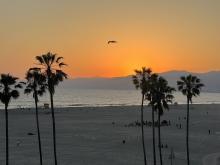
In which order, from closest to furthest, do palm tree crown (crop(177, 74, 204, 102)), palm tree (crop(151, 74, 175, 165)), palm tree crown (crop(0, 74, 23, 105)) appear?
→ 1. palm tree crown (crop(0, 74, 23, 105))
2. palm tree (crop(151, 74, 175, 165))
3. palm tree crown (crop(177, 74, 204, 102))

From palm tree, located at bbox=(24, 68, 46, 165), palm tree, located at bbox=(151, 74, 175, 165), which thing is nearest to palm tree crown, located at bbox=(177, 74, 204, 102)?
palm tree, located at bbox=(151, 74, 175, 165)

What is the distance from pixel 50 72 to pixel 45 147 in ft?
103

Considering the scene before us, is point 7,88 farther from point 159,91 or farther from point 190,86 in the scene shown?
point 190,86

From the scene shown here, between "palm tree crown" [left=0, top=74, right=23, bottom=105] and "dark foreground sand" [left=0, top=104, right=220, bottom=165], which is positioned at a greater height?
"palm tree crown" [left=0, top=74, right=23, bottom=105]

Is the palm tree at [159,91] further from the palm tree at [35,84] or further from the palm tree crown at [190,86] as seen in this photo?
the palm tree at [35,84]

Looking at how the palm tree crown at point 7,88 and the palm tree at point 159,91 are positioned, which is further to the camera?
the palm tree at point 159,91

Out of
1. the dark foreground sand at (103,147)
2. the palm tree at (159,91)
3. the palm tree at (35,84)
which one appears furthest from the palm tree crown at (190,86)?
the palm tree at (35,84)

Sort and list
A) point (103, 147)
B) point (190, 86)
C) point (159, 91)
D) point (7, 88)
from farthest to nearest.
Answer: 1. point (103, 147)
2. point (190, 86)
3. point (159, 91)
4. point (7, 88)

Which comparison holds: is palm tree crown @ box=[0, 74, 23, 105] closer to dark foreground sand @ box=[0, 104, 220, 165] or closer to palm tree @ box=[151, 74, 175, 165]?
palm tree @ box=[151, 74, 175, 165]

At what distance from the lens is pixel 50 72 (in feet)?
134

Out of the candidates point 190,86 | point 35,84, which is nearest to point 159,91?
point 190,86

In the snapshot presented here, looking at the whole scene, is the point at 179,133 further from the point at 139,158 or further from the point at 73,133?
the point at 139,158

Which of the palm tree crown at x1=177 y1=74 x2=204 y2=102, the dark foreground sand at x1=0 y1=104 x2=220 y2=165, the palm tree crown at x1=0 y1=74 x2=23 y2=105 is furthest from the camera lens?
the dark foreground sand at x1=0 y1=104 x2=220 y2=165

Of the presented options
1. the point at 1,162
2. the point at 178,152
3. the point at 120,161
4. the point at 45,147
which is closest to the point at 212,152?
the point at 178,152
